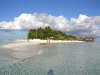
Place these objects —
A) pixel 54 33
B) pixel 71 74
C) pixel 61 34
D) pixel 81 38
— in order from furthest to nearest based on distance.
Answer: pixel 81 38, pixel 61 34, pixel 54 33, pixel 71 74

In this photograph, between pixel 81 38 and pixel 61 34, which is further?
pixel 81 38

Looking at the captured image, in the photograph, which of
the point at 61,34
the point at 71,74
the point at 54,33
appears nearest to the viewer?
the point at 71,74

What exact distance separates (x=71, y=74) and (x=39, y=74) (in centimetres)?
256

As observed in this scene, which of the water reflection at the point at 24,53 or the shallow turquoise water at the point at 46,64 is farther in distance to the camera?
the water reflection at the point at 24,53

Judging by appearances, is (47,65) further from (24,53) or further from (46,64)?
(24,53)

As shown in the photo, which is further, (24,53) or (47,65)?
(24,53)

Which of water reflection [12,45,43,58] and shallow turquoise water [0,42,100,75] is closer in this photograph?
shallow turquoise water [0,42,100,75]

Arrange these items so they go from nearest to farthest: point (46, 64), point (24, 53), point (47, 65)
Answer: point (47, 65), point (46, 64), point (24, 53)

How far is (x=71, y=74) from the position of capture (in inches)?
383

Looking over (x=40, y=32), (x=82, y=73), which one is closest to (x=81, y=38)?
(x=40, y=32)

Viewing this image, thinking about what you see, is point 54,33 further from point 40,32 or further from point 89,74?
point 89,74

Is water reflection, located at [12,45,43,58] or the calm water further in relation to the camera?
water reflection, located at [12,45,43,58]

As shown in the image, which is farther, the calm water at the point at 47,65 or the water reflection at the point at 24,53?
the water reflection at the point at 24,53

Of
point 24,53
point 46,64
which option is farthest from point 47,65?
point 24,53
